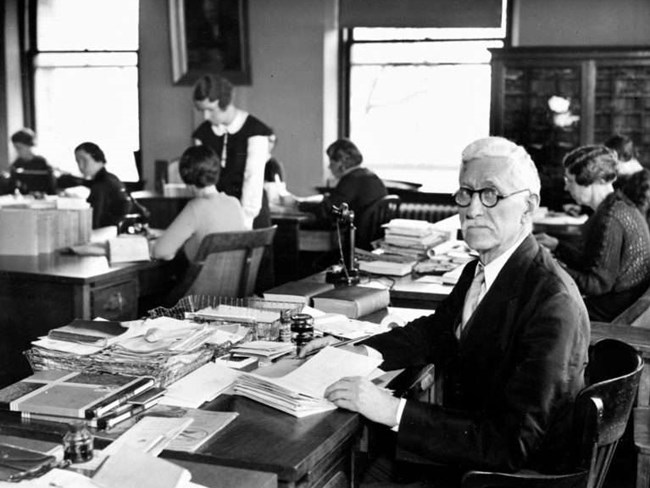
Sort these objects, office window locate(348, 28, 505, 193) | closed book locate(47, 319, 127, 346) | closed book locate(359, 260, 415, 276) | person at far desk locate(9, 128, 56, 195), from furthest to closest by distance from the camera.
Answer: person at far desk locate(9, 128, 56, 195), office window locate(348, 28, 505, 193), closed book locate(359, 260, 415, 276), closed book locate(47, 319, 127, 346)

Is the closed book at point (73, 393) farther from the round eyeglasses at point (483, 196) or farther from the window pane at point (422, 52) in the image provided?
the window pane at point (422, 52)

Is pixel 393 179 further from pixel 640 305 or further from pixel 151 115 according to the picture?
pixel 640 305

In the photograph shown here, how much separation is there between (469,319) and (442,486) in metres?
0.43

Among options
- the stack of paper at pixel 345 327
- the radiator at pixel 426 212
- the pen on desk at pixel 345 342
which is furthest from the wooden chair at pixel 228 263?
the radiator at pixel 426 212

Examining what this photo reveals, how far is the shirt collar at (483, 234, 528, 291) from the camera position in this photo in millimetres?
2418

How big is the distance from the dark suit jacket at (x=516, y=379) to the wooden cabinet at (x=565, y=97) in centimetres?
603

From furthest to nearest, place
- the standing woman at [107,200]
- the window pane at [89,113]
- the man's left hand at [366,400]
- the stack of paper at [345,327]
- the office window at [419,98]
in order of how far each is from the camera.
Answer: the window pane at [89,113]
the office window at [419,98]
the standing woman at [107,200]
the stack of paper at [345,327]
the man's left hand at [366,400]

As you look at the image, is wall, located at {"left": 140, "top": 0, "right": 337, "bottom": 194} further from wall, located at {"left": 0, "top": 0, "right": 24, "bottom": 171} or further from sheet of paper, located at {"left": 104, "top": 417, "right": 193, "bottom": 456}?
sheet of paper, located at {"left": 104, "top": 417, "right": 193, "bottom": 456}

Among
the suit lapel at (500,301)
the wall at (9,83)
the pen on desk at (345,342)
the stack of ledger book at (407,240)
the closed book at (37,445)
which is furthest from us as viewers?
the wall at (9,83)

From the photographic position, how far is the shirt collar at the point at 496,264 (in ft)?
7.93

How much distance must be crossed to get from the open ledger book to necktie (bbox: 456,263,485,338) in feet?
0.87

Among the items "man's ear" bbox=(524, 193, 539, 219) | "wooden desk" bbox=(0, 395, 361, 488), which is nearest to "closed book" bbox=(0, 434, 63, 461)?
"wooden desk" bbox=(0, 395, 361, 488)

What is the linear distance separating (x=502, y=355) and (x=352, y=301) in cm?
105

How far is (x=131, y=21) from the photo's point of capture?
9.99 meters
